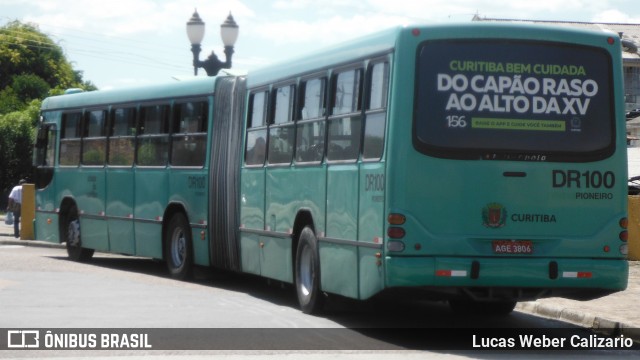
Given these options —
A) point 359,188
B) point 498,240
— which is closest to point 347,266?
point 359,188

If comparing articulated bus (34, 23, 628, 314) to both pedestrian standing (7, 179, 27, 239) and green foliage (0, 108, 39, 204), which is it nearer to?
pedestrian standing (7, 179, 27, 239)

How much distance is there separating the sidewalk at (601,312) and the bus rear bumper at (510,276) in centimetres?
64

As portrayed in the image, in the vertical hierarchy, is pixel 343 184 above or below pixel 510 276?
above

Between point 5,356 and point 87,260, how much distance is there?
14.0m

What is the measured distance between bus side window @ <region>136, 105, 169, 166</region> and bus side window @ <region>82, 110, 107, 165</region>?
1409mm

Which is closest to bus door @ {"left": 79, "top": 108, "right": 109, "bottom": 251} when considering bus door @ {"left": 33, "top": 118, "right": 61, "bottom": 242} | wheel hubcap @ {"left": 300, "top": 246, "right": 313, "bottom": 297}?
bus door @ {"left": 33, "top": 118, "right": 61, "bottom": 242}

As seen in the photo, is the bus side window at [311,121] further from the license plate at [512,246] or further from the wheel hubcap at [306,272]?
the license plate at [512,246]

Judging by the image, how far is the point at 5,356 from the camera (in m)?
11.3

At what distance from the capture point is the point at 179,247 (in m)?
21.3

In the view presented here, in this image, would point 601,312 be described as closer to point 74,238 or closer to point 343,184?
point 343,184

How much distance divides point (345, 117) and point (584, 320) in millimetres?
3327

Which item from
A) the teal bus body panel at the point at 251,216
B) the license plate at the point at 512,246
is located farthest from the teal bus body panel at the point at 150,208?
the license plate at the point at 512,246

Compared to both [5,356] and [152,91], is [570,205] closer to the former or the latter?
[5,356]

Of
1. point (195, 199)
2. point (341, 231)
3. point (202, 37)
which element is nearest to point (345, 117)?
point (341, 231)
